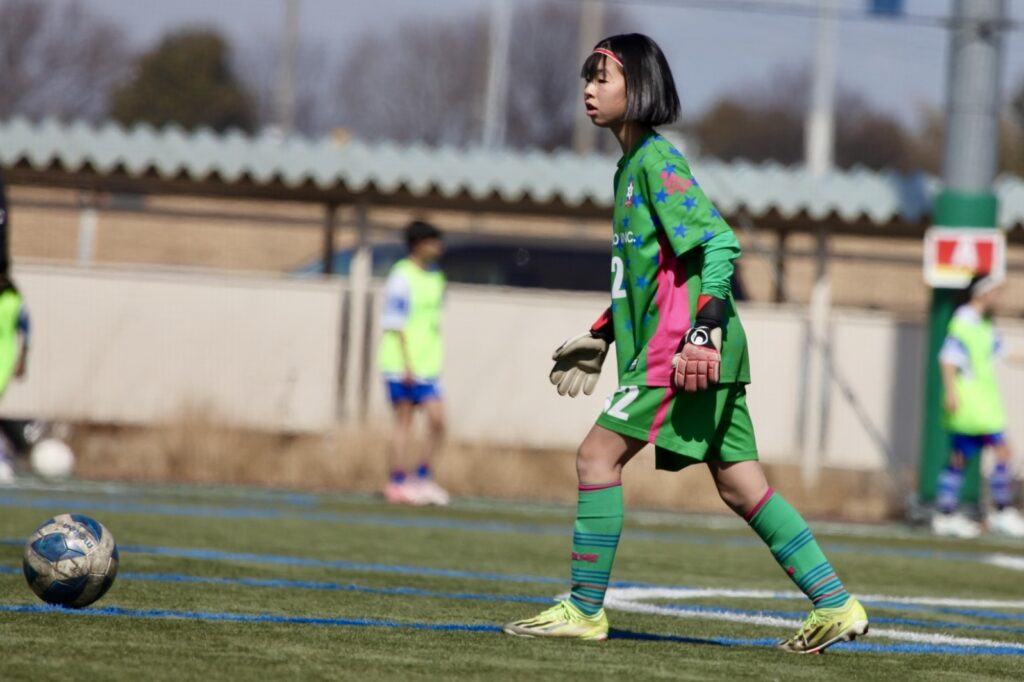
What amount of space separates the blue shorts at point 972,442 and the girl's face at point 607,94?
842 centimetres

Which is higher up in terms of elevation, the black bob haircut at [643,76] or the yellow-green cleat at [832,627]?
the black bob haircut at [643,76]

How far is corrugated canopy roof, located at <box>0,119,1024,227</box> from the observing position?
15.9 metres

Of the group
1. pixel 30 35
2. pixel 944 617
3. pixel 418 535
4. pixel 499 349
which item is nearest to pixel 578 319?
pixel 499 349

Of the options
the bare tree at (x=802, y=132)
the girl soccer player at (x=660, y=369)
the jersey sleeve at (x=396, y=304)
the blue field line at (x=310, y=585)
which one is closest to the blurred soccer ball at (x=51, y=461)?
the jersey sleeve at (x=396, y=304)

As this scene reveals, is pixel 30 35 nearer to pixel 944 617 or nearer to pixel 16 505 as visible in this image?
pixel 16 505

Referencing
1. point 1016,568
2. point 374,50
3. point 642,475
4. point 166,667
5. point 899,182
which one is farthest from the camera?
point 374,50

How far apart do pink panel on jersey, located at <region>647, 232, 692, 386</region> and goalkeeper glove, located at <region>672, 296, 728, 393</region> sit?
0.12 metres

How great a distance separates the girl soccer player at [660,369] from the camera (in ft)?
18.6

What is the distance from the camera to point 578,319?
51.7 feet

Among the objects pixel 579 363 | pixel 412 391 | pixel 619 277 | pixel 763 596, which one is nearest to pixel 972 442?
pixel 412 391

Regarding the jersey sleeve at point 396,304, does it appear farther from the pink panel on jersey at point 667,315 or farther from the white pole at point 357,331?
the pink panel on jersey at point 667,315

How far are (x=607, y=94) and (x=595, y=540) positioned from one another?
1.48 m

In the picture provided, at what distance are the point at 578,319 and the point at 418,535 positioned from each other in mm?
5631

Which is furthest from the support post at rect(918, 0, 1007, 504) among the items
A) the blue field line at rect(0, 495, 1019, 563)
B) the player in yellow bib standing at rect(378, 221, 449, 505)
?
the player in yellow bib standing at rect(378, 221, 449, 505)
